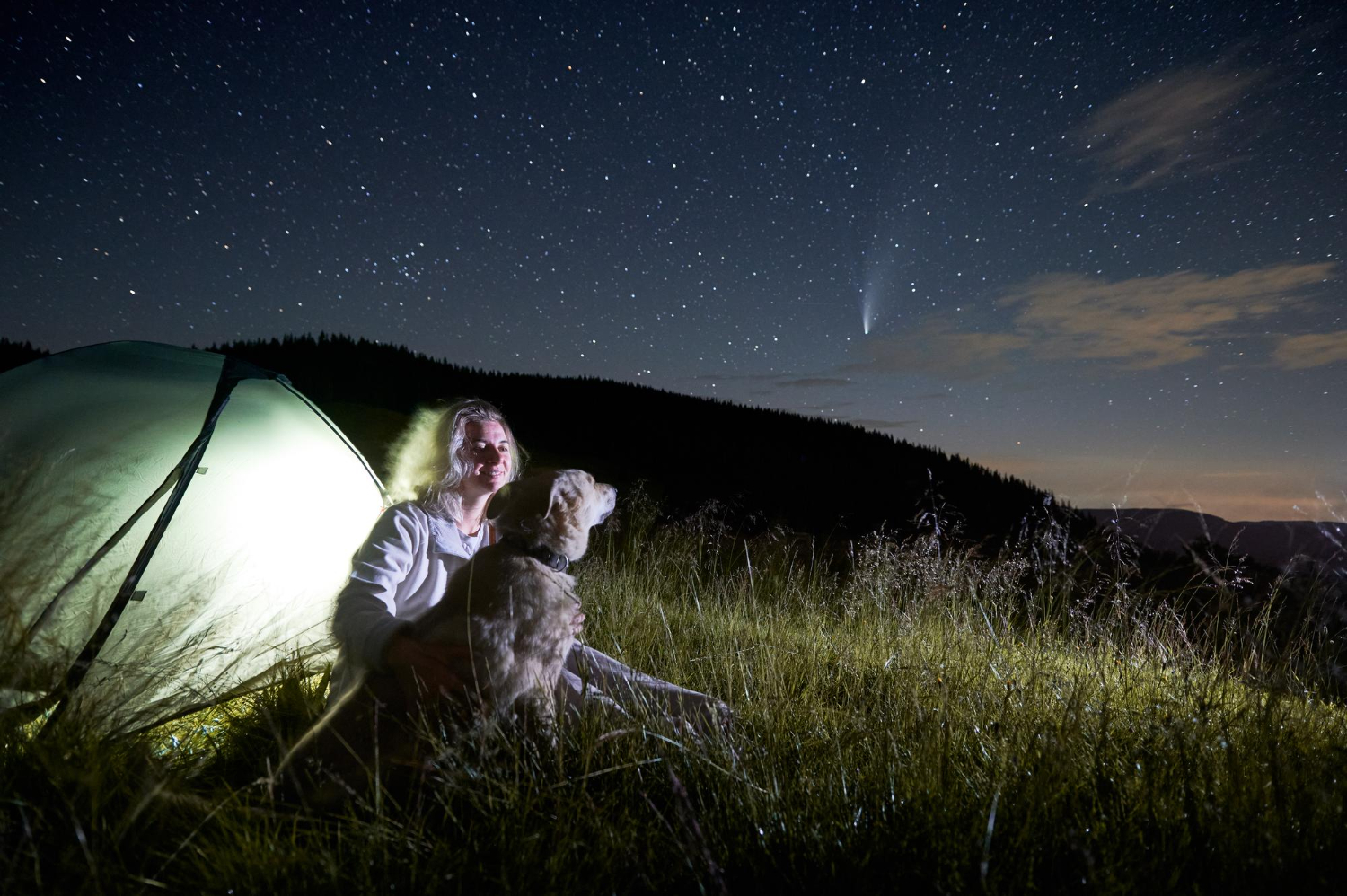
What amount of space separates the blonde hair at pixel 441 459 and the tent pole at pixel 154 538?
0.87 m

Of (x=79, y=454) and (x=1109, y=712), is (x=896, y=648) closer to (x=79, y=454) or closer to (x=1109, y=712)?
(x=1109, y=712)

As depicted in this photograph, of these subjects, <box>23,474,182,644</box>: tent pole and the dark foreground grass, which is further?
<box>23,474,182,644</box>: tent pole

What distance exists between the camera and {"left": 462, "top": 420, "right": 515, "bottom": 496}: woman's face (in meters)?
3.21

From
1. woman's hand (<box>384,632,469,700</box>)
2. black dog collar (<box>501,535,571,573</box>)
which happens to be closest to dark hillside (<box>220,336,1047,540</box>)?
black dog collar (<box>501,535,571,573</box>)


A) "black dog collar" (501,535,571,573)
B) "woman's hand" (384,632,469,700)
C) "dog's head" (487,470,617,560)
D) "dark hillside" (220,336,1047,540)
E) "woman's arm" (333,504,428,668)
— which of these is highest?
"dark hillside" (220,336,1047,540)

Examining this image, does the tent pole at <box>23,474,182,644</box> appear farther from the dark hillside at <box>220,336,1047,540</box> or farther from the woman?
the dark hillside at <box>220,336,1047,540</box>

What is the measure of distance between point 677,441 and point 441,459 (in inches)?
717

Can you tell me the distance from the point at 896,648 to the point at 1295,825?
2033mm

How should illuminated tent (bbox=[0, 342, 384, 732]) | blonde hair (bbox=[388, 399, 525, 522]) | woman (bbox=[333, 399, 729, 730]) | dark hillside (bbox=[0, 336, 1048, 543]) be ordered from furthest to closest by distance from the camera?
dark hillside (bbox=[0, 336, 1048, 543]) → blonde hair (bbox=[388, 399, 525, 522]) → illuminated tent (bbox=[0, 342, 384, 732]) → woman (bbox=[333, 399, 729, 730])

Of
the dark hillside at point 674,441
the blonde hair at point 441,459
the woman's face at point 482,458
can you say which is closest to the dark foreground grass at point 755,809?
the blonde hair at point 441,459

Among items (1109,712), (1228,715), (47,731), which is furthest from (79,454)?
(1228,715)

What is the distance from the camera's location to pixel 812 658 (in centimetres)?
365

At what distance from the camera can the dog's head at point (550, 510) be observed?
246 centimetres

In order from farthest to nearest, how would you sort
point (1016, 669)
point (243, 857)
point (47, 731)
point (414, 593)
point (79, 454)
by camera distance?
point (1016, 669)
point (79, 454)
point (414, 593)
point (47, 731)
point (243, 857)
